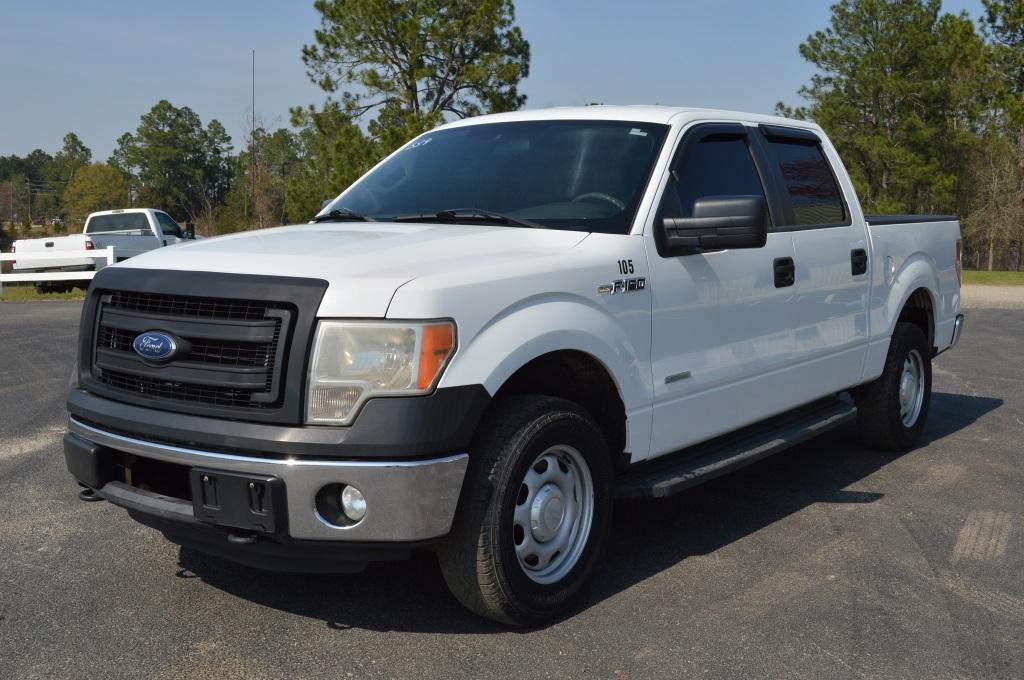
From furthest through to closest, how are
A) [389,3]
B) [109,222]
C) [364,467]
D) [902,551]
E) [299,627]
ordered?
[389,3] < [109,222] < [902,551] < [299,627] < [364,467]

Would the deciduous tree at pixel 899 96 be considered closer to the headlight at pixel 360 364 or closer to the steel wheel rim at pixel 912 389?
the steel wheel rim at pixel 912 389

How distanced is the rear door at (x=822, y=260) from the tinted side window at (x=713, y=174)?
0.25m

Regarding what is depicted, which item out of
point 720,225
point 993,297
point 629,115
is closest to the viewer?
point 720,225

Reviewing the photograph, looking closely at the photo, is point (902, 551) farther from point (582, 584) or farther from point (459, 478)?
point (459, 478)

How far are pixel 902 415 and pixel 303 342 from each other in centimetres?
466

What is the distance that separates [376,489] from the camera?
3.43 metres

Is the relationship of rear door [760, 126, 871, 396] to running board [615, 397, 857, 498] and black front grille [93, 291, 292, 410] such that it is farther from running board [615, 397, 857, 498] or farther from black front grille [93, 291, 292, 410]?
black front grille [93, 291, 292, 410]

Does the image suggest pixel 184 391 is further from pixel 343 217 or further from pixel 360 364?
pixel 343 217

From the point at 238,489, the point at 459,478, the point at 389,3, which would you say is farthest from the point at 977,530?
the point at 389,3

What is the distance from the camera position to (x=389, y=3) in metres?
37.7

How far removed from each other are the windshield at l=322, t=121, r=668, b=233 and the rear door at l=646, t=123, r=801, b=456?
20 cm

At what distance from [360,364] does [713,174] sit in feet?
7.66

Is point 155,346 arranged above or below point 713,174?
below

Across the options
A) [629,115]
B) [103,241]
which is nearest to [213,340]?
[629,115]
